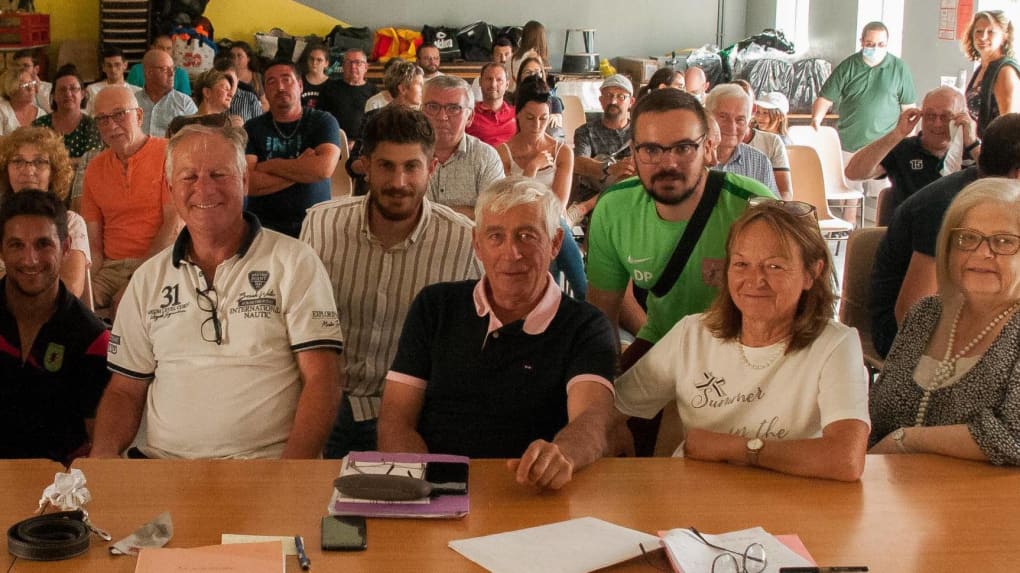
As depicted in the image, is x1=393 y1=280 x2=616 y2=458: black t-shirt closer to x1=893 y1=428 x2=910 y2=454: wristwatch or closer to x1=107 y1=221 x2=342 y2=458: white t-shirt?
x1=107 y1=221 x2=342 y2=458: white t-shirt

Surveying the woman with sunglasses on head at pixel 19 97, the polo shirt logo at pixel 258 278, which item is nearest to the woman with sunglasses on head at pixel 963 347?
the polo shirt logo at pixel 258 278

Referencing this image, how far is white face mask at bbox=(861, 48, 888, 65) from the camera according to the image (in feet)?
29.0

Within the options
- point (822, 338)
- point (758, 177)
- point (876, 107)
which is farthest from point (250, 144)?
point (876, 107)

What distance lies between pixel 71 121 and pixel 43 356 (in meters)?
4.04

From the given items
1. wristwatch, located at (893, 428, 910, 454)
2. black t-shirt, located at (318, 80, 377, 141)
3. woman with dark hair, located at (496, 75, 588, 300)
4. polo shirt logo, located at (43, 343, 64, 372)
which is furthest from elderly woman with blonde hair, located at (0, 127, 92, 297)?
black t-shirt, located at (318, 80, 377, 141)

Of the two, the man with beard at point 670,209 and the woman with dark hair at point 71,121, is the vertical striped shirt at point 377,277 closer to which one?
the man with beard at point 670,209

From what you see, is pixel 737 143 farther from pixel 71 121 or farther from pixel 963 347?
pixel 71 121

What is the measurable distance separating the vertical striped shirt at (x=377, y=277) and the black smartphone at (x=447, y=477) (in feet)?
3.16

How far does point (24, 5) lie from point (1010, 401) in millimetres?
11467

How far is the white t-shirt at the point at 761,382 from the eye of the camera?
232 centimetres

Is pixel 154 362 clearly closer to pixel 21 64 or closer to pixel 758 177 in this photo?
pixel 758 177

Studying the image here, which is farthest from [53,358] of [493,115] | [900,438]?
[493,115]

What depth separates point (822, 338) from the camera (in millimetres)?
2387

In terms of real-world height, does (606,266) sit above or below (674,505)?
above
